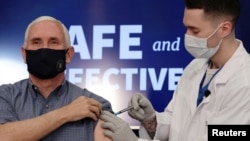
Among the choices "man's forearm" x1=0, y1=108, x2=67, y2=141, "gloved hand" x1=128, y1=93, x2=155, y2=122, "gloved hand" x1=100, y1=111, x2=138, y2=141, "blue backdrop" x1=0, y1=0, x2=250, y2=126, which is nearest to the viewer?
"man's forearm" x1=0, y1=108, x2=67, y2=141

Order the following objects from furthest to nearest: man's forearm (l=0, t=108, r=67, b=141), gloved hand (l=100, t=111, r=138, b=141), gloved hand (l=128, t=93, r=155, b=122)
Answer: gloved hand (l=128, t=93, r=155, b=122)
gloved hand (l=100, t=111, r=138, b=141)
man's forearm (l=0, t=108, r=67, b=141)

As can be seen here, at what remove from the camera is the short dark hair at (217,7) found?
215 cm

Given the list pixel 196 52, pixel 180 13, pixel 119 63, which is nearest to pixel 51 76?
pixel 196 52

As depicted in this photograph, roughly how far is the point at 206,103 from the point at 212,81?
4.1 inches

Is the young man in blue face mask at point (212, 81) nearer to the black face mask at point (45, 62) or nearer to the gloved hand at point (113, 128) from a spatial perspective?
the gloved hand at point (113, 128)

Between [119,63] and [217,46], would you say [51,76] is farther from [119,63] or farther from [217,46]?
[119,63]

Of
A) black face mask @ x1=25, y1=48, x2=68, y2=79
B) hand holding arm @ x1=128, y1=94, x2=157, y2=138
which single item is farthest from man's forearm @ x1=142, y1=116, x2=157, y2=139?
black face mask @ x1=25, y1=48, x2=68, y2=79

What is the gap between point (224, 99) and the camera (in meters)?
2.11

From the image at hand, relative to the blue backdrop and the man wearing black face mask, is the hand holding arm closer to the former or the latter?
the man wearing black face mask

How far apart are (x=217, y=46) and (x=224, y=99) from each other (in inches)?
9.7

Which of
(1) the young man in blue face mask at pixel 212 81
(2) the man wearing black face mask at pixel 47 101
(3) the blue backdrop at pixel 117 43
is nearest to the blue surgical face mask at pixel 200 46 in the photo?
(1) the young man in blue face mask at pixel 212 81

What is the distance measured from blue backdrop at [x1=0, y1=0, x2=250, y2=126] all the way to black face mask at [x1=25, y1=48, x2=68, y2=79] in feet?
3.68

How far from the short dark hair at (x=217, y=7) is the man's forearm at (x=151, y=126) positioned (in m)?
0.65

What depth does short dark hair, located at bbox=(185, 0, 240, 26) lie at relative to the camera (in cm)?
215
